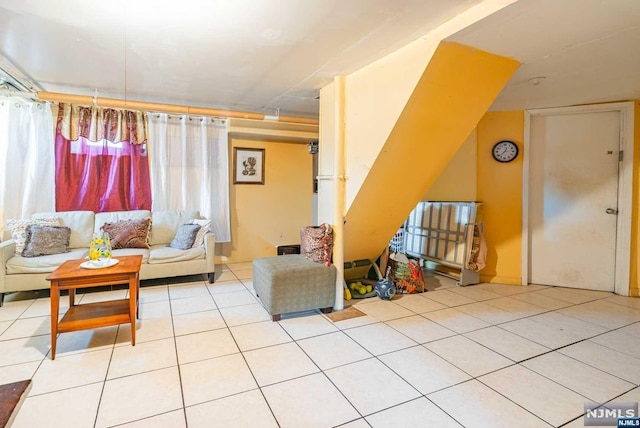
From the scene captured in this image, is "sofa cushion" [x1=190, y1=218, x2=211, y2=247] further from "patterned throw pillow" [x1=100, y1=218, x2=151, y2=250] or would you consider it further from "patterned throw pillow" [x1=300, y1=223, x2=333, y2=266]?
"patterned throw pillow" [x1=300, y1=223, x2=333, y2=266]

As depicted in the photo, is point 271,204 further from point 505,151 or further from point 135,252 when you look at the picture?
point 505,151

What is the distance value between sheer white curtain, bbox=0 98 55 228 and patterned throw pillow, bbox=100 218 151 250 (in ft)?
2.37

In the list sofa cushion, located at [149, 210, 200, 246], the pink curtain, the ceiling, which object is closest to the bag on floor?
the ceiling

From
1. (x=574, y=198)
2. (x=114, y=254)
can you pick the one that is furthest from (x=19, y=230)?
(x=574, y=198)

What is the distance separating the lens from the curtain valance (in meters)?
3.45

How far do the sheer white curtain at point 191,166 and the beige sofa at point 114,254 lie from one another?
24 cm

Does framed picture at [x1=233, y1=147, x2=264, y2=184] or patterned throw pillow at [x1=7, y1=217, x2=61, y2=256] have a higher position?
→ framed picture at [x1=233, y1=147, x2=264, y2=184]

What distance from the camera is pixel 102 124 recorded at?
358 centimetres

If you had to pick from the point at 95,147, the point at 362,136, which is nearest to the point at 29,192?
the point at 95,147

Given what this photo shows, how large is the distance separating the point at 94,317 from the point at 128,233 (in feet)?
4.98

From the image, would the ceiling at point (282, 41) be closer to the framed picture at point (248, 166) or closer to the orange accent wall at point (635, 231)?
the orange accent wall at point (635, 231)

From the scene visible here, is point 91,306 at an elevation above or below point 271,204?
below

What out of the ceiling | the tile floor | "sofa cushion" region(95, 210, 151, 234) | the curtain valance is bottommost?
the tile floor

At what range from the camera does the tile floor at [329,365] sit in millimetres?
1637
